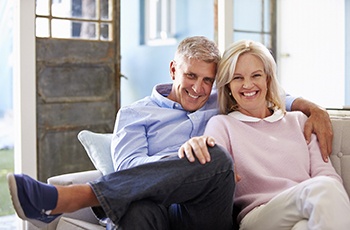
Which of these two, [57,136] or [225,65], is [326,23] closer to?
[57,136]

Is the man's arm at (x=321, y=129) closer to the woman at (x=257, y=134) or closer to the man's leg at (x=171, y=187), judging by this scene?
the woman at (x=257, y=134)

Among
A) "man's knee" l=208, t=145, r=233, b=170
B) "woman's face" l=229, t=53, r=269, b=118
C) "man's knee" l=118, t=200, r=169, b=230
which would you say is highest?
"woman's face" l=229, t=53, r=269, b=118

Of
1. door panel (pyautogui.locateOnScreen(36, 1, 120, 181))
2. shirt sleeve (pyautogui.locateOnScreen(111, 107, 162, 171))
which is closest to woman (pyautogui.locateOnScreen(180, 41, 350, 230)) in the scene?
shirt sleeve (pyautogui.locateOnScreen(111, 107, 162, 171))

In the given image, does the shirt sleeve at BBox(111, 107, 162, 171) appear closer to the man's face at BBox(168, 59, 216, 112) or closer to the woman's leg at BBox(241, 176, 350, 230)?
the man's face at BBox(168, 59, 216, 112)

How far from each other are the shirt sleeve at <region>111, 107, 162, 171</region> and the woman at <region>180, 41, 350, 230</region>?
0.83ft

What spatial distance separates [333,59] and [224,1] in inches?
42.4

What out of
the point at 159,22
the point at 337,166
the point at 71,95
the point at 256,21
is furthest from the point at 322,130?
the point at 159,22

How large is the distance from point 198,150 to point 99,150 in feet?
2.10

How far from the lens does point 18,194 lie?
1459 millimetres

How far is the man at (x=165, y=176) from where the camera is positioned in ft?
5.09

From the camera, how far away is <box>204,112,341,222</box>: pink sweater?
1871 mm

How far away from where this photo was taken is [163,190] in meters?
1.63

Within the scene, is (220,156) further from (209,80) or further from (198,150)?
(209,80)

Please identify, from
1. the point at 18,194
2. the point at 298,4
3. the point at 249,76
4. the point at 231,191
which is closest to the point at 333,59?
the point at 298,4
